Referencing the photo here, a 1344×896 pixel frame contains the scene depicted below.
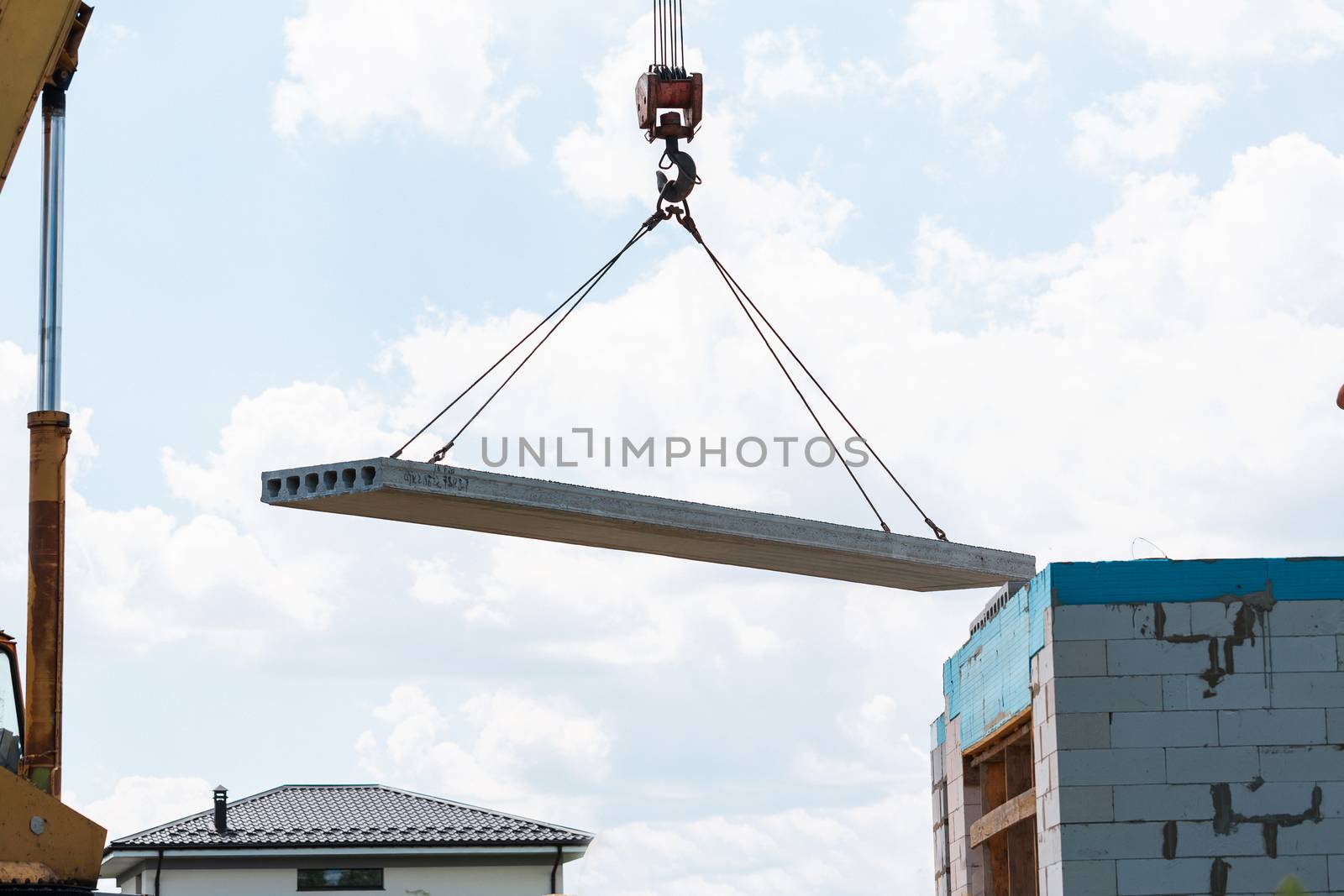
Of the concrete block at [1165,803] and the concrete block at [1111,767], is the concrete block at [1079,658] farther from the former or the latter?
the concrete block at [1165,803]

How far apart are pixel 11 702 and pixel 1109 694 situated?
8122 mm

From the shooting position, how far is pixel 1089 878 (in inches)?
509

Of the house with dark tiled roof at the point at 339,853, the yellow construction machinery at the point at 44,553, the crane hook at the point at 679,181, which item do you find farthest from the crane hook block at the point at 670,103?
the house with dark tiled roof at the point at 339,853

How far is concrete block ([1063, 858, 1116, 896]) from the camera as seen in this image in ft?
42.3

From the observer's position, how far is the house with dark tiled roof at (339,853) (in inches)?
1075

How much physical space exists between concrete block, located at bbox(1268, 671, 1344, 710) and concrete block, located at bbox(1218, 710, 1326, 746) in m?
0.07

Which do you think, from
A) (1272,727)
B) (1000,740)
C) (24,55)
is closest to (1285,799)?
(1272,727)

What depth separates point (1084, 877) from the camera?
12.9 meters

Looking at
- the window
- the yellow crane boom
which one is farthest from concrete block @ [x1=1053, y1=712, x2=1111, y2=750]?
the window

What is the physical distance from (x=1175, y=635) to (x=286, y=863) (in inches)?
726

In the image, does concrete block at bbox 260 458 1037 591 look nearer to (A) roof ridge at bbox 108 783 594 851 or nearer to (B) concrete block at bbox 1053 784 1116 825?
(B) concrete block at bbox 1053 784 1116 825

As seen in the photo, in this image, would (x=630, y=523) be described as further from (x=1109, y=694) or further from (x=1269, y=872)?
(x=1269, y=872)

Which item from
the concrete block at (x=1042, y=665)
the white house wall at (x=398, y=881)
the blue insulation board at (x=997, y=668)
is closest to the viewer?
the concrete block at (x=1042, y=665)

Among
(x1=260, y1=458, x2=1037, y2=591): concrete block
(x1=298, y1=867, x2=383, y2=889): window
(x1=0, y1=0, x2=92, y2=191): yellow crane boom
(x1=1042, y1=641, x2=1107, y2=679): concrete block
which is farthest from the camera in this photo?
(x1=298, y1=867, x2=383, y2=889): window
